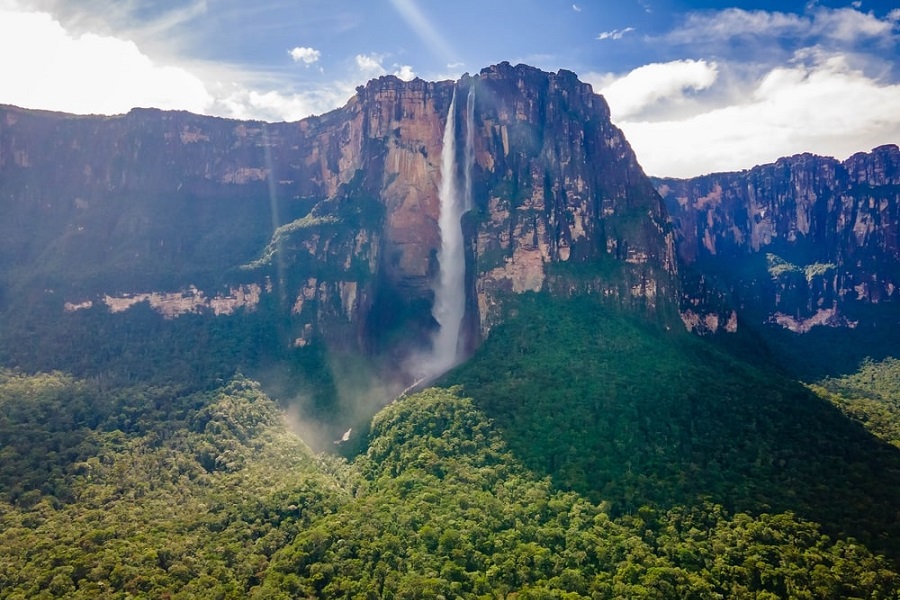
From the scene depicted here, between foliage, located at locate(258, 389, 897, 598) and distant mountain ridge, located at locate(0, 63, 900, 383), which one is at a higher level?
distant mountain ridge, located at locate(0, 63, 900, 383)

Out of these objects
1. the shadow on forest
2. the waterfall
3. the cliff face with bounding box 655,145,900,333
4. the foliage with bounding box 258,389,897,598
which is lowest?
the foliage with bounding box 258,389,897,598

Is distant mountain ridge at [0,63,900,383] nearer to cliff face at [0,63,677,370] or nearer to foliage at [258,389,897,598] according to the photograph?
cliff face at [0,63,677,370]

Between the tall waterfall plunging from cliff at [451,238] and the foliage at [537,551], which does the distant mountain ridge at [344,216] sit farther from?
the foliage at [537,551]

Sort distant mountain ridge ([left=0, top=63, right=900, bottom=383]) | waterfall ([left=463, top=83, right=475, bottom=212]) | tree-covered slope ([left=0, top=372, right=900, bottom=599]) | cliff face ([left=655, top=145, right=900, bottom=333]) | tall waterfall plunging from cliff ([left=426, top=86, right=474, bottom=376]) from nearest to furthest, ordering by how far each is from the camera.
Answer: tree-covered slope ([left=0, top=372, right=900, bottom=599]), distant mountain ridge ([left=0, top=63, right=900, bottom=383]), tall waterfall plunging from cliff ([left=426, top=86, right=474, bottom=376]), waterfall ([left=463, top=83, right=475, bottom=212]), cliff face ([left=655, top=145, right=900, bottom=333])

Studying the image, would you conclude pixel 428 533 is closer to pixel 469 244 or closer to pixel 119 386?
pixel 119 386

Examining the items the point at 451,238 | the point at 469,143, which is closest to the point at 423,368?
the point at 451,238

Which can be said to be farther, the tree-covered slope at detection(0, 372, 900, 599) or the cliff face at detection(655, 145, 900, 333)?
the cliff face at detection(655, 145, 900, 333)

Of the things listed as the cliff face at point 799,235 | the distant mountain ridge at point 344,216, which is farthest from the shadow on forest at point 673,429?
the cliff face at point 799,235

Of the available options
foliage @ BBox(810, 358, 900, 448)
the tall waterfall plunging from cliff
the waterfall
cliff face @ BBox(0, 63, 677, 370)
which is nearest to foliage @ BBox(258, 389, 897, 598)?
foliage @ BBox(810, 358, 900, 448)

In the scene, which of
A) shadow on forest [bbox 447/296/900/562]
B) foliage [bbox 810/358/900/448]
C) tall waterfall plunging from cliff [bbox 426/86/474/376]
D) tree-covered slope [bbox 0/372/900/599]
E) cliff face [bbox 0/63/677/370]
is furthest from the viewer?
tall waterfall plunging from cliff [bbox 426/86/474/376]
